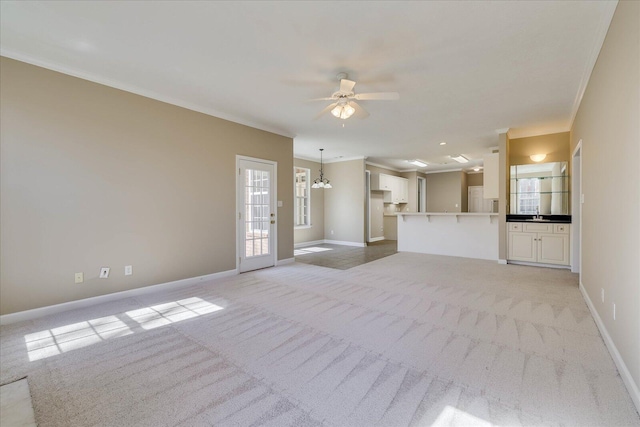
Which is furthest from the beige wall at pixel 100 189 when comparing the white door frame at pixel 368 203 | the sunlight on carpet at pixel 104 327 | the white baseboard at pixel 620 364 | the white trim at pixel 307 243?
the white door frame at pixel 368 203

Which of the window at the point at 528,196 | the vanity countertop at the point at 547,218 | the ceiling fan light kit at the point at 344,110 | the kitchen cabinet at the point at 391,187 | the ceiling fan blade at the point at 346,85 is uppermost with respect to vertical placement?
the ceiling fan blade at the point at 346,85

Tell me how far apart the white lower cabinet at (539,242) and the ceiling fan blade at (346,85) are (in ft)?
15.3

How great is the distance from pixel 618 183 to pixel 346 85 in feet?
7.87

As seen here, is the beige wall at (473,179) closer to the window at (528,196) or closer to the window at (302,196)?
the window at (528,196)

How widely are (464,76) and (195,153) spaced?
3865mm

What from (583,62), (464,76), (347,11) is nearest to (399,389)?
(347,11)

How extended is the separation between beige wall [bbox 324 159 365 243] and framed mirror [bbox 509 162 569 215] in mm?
3748

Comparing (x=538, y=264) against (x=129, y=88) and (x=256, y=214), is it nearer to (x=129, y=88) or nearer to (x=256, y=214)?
(x=256, y=214)

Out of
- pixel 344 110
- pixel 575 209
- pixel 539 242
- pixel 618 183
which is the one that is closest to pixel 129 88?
pixel 344 110

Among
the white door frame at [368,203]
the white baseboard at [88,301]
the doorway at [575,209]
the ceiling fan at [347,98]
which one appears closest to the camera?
the white baseboard at [88,301]

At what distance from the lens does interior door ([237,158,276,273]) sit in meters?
5.00

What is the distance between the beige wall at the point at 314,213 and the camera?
333 inches

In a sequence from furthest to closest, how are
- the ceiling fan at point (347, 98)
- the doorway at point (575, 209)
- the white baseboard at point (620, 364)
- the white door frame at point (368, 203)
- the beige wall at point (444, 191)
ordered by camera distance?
the beige wall at point (444, 191) → the white door frame at point (368, 203) → the doorway at point (575, 209) → the ceiling fan at point (347, 98) → the white baseboard at point (620, 364)

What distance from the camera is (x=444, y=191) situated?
1112 centimetres
